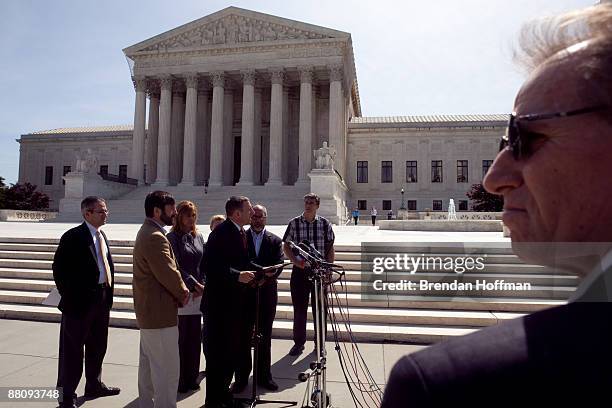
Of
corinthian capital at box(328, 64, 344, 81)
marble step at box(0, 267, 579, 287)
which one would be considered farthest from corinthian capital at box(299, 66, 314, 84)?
marble step at box(0, 267, 579, 287)

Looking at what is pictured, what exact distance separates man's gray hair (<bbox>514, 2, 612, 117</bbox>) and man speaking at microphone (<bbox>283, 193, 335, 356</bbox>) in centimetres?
547

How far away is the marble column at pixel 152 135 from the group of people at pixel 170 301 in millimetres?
39601

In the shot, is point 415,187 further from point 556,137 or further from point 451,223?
point 556,137

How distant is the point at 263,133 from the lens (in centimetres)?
4544

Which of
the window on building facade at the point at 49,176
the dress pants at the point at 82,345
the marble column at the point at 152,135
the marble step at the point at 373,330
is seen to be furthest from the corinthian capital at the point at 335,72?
Answer: the window on building facade at the point at 49,176

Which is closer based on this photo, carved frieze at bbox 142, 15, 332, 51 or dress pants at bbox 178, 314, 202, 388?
dress pants at bbox 178, 314, 202, 388

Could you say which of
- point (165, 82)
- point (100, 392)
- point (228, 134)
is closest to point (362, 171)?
point (228, 134)

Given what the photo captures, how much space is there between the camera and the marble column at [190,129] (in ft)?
132

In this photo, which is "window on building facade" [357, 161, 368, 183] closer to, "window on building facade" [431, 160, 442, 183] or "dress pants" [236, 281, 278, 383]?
"window on building facade" [431, 160, 442, 183]

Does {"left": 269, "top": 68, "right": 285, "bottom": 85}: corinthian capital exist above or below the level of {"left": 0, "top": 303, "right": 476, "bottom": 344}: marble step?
above

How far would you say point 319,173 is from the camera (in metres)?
30.3

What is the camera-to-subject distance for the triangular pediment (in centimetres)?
3931

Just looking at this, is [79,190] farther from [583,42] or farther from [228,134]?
[583,42]

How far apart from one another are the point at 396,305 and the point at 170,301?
4765 millimetres
